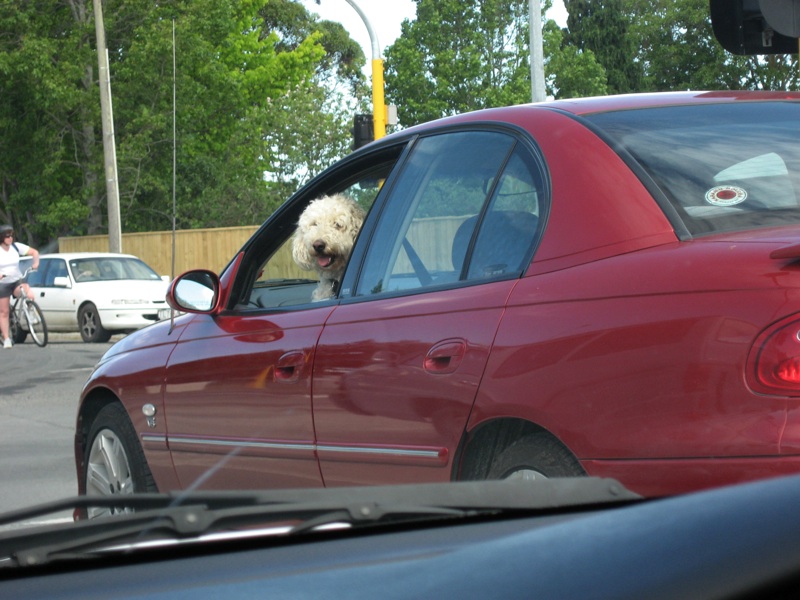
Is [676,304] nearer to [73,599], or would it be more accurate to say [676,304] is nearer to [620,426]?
[620,426]

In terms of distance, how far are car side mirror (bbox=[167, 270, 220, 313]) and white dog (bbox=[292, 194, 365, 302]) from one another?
1.29ft

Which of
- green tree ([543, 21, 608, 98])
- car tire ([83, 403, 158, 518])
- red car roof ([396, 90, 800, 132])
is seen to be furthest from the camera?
green tree ([543, 21, 608, 98])

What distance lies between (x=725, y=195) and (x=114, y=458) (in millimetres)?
3010

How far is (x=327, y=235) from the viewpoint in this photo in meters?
4.65

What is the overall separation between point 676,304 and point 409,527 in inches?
48.7

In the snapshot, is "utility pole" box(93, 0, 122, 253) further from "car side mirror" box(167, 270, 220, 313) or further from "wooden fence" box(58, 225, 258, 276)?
"car side mirror" box(167, 270, 220, 313)

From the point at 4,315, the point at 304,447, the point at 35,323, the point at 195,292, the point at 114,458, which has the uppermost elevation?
the point at 195,292

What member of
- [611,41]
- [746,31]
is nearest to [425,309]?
[746,31]

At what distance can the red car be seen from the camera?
2697mm

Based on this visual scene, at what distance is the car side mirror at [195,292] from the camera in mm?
4832

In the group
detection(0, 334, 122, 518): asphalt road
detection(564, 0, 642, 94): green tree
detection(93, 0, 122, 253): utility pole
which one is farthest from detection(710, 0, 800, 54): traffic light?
detection(564, 0, 642, 94): green tree

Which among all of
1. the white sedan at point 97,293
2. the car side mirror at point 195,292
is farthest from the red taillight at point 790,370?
the white sedan at point 97,293

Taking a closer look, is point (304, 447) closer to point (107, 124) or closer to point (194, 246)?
point (107, 124)

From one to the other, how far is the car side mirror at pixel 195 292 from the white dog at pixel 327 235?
1.29 feet
